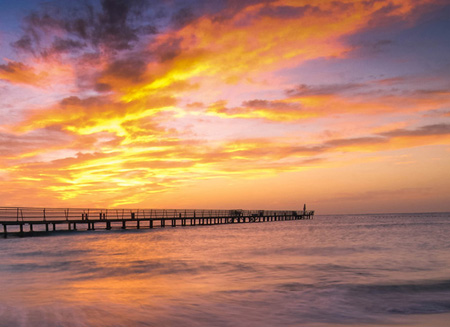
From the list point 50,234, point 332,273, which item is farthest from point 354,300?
point 50,234

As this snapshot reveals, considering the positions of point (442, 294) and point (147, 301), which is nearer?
point (147, 301)

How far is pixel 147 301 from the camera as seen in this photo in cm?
1116

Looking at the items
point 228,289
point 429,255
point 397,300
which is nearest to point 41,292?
point 228,289

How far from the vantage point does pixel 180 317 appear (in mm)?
9594

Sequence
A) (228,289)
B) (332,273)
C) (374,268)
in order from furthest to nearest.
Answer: (374,268), (332,273), (228,289)

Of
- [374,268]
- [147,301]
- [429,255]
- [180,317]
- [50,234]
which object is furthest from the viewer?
[50,234]

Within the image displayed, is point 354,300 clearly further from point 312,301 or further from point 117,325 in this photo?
point 117,325

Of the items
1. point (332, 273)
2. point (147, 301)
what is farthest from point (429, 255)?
point (147, 301)

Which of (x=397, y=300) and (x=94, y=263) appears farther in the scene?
(x=94, y=263)

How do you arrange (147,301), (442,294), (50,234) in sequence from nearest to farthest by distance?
(147,301) < (442,294) < (50,234)

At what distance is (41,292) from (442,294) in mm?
12505

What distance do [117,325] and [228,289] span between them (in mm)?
4948

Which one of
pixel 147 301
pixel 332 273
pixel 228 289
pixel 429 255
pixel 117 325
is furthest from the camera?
pixel 429 255

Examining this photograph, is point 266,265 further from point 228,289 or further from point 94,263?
point 94,263
